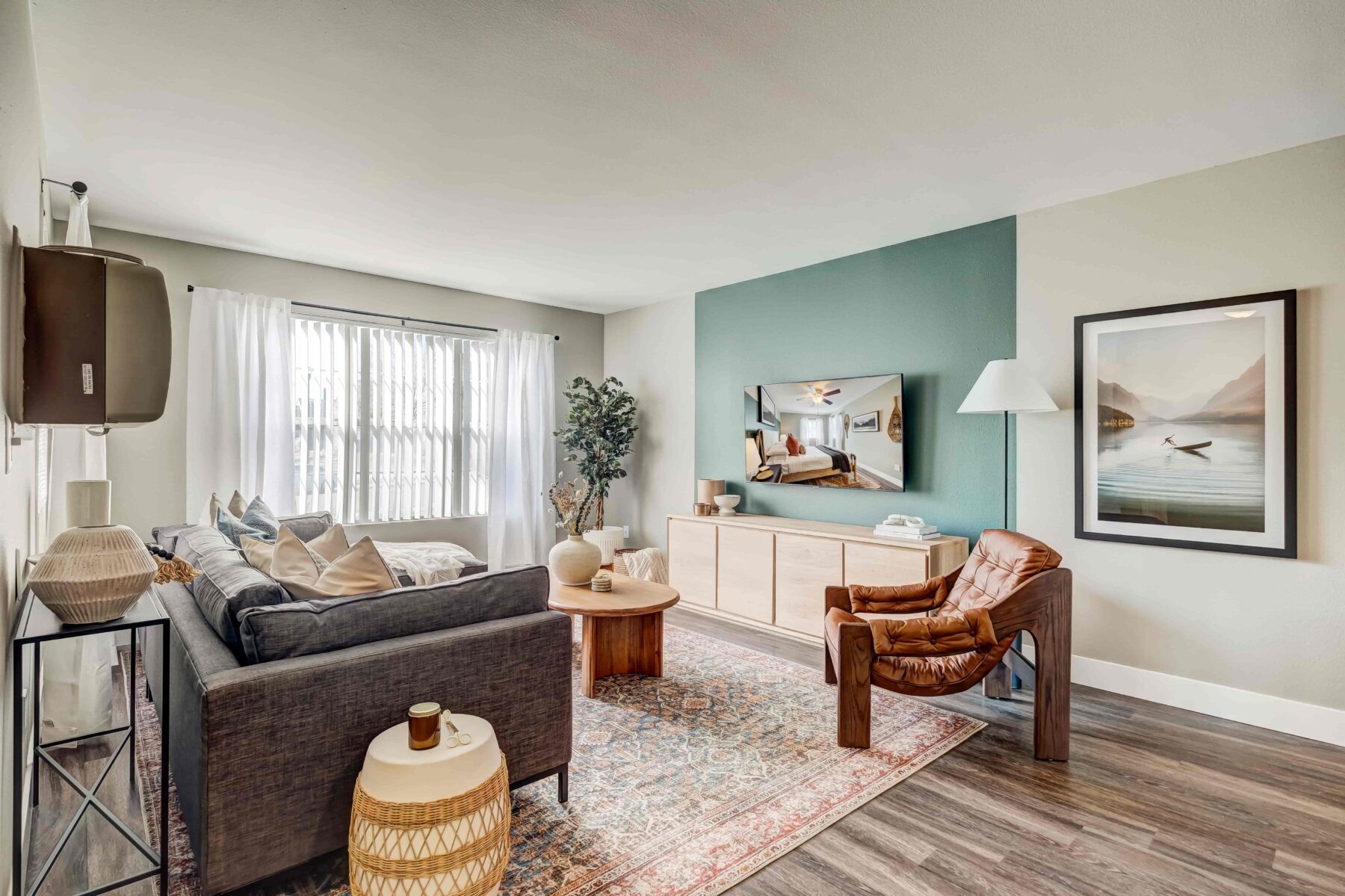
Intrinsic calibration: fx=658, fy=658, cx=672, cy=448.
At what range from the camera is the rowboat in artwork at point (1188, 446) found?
315 centimetres

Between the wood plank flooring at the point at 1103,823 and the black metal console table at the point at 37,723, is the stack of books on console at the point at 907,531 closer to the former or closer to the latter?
the wood plank flooring at the point at 1103,823

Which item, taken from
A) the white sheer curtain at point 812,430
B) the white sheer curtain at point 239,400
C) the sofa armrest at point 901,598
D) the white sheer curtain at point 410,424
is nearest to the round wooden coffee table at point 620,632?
the sofa armrest at point 901,598

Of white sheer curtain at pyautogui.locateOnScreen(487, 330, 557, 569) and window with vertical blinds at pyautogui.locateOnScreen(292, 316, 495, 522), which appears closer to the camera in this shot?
window with vertical blinds at pyautogui.locateOnScreen(292, 316, 495, 522)

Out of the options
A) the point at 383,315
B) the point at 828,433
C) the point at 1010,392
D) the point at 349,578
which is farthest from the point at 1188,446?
the point at 383,315

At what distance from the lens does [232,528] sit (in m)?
3.20

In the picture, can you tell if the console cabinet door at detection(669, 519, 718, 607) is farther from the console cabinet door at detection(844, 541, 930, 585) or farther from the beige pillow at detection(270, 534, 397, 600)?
the beige pillow at detection(270, 534, 397, 600)

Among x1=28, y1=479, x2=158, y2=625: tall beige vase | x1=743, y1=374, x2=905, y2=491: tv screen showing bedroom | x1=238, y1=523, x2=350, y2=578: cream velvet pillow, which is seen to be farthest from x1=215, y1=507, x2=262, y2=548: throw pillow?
x1=743, y1=374, x2=905, y2=491: tv screen showing bedroom

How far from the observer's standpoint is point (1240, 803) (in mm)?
2352

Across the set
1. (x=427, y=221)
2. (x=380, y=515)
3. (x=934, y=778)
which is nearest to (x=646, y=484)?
(x=380, y=515)

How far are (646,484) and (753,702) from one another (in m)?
3.34

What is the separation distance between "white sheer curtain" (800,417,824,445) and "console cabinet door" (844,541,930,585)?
1.00 metres

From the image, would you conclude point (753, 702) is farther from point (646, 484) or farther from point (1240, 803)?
point (646, 484)

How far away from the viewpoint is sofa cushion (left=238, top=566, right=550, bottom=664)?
1788mm

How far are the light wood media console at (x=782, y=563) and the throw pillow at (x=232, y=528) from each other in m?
2.87
